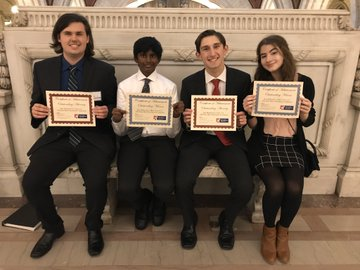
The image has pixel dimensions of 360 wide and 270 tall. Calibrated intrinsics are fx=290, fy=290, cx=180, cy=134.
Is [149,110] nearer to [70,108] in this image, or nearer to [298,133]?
[70,108]

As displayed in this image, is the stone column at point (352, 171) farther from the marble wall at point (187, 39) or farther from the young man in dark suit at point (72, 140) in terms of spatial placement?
the young man in dark suit at point (72, 140)

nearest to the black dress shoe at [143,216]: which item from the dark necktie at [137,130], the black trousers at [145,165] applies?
the black trousers at [145,165]

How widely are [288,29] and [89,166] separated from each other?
6.85ft

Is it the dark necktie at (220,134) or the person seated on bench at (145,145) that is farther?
the dark necktie at (220,134)

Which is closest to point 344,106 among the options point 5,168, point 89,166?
point 89,166

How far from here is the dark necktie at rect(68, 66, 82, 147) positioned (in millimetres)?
2150

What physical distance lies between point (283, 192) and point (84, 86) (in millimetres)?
1617

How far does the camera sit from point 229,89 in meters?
2.21

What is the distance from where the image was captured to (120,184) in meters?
2.11

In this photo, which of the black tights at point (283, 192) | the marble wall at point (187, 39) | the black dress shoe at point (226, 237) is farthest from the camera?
the marble wall at point (187, 39)

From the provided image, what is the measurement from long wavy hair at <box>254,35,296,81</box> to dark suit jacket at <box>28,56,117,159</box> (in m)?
1.16

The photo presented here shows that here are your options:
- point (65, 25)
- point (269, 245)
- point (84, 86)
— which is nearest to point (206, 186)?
point (269, 245)

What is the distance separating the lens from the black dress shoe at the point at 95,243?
6.82 ft

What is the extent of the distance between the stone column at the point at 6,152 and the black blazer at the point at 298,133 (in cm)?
221
